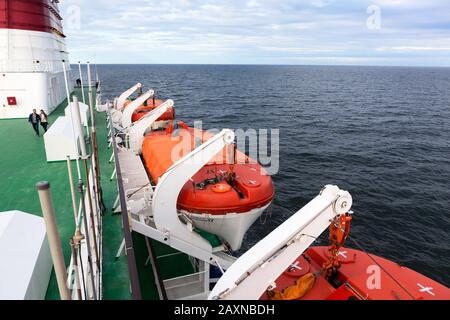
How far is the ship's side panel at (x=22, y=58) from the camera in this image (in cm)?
1598

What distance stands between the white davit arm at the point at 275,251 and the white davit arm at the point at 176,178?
2.72 metres

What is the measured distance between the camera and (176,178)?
7.76 m

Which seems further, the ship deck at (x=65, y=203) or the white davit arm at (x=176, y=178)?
the white davit arm at (x=176, y=178)

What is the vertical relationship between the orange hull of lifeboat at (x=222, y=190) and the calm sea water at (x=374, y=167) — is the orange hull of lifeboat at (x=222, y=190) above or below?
above

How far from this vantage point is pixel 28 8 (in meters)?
16.7

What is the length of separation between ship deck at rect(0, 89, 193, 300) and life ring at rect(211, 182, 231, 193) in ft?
8.54

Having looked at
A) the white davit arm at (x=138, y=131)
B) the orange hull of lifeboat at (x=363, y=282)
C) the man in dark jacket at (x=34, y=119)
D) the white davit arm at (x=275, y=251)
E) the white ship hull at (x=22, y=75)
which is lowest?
the orange hull of lifeboat at (x=363, y=282)

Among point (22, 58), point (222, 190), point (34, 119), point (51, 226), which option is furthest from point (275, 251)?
point (22, 58)

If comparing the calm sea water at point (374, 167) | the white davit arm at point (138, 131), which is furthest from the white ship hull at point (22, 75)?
the calm sea water at point (374, 167)

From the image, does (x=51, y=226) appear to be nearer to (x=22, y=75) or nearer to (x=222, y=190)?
(x=222, y=190)

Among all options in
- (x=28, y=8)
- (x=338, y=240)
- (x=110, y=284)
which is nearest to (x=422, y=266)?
(x=338, y=240)

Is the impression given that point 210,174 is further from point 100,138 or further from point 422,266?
point 422,266

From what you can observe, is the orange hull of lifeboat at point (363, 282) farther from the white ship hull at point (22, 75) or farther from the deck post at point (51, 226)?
the white ship hull at point (22, 75)
